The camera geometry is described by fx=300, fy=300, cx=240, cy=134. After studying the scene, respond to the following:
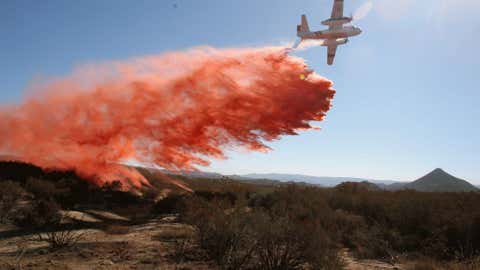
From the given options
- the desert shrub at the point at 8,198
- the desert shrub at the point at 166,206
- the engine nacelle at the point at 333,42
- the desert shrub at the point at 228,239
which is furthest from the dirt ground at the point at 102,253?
the engine nacelle at the point at 333,42

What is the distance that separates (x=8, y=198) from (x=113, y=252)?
12766 millimetres

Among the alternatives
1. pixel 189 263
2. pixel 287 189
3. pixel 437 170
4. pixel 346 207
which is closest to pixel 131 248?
pixel 189 263

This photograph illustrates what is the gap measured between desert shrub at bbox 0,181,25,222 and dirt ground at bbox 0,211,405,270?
7.62ft

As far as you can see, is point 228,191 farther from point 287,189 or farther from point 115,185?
point 115,185

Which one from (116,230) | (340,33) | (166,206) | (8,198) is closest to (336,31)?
(340,33)

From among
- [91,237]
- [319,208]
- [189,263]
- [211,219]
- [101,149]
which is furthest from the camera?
[101,149]

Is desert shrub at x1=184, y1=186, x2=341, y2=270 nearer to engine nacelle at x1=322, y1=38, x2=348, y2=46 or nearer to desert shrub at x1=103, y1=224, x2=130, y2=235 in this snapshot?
desert shrub at x1=103, y1=224, x2=130, y2=235

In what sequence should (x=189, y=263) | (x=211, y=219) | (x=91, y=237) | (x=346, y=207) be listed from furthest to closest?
(x=346, y=207), (x=91, y=237), (x=211, y=219), (x=189, y=263)

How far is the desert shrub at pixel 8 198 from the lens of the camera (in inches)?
725

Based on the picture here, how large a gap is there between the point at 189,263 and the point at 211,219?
193 cm

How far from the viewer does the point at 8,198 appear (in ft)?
65.1

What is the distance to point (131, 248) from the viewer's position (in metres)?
12.9

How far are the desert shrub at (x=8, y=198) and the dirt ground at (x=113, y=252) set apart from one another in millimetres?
2323

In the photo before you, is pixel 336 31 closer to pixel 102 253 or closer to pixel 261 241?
pixel 261 241
